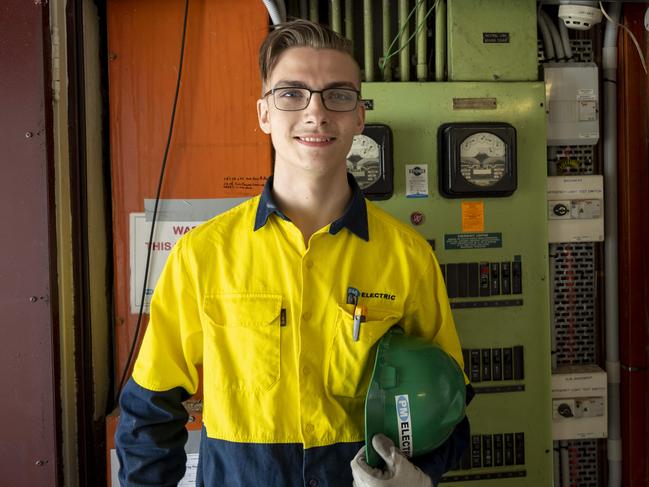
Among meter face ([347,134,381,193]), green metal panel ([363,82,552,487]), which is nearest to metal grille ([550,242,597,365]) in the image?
green metal panel ([363,82,552,487])

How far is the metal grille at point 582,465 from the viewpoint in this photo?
2.46m

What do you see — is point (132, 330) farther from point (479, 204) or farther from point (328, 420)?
point (479, 204)

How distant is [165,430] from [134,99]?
4.69ft

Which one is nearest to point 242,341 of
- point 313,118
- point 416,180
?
point 313,118

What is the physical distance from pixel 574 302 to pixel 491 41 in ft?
4.22

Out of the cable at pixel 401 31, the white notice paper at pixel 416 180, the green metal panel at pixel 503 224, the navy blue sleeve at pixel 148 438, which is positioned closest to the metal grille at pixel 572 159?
the green metal panel at pixel 503 224

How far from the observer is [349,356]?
44.6 inches

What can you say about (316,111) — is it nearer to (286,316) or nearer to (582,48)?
(286,316)

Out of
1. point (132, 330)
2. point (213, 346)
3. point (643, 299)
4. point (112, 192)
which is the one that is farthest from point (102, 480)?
point (643, 299)

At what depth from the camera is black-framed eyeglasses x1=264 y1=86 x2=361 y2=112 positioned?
1145 millimetres

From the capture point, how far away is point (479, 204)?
83.4 inches

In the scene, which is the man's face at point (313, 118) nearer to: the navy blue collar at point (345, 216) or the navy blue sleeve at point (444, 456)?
the navy blue collar at point (345, 216)

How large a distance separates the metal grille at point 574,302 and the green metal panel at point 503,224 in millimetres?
305

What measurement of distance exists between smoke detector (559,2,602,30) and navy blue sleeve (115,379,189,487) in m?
2.19
